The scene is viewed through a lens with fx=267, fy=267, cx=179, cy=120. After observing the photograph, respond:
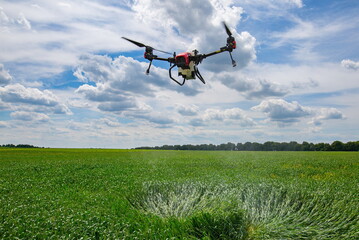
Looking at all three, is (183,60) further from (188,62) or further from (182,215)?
(182,215)

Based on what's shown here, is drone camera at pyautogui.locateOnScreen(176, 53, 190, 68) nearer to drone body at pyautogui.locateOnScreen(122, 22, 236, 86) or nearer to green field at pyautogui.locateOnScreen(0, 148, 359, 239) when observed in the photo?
drone body at pyautogui.locateOnScreen(122, 22, 236, 86)

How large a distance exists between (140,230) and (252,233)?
95.4 inches

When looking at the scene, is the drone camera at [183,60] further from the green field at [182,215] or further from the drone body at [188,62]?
the green field at [182,215]

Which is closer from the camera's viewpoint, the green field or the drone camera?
the green field

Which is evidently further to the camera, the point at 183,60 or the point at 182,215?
the point at 182,215

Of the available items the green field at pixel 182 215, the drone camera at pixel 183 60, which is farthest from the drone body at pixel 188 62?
the green field at pixel 182 215

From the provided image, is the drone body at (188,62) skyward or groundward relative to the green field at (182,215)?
skyward

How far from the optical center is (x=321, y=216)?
7.05 metres

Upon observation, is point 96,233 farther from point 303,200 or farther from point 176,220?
point 303,200

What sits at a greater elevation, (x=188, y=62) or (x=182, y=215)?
(x=188, y=62)

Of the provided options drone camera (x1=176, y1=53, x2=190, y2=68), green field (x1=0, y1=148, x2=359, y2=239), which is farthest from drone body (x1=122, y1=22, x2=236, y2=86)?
green field (x1=0, y1=148, x2=359, y2=239)

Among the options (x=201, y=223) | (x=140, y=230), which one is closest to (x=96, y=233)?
(x=140, y=230)

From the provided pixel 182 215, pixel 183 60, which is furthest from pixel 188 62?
pixel 182 215

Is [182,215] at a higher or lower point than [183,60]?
lower
